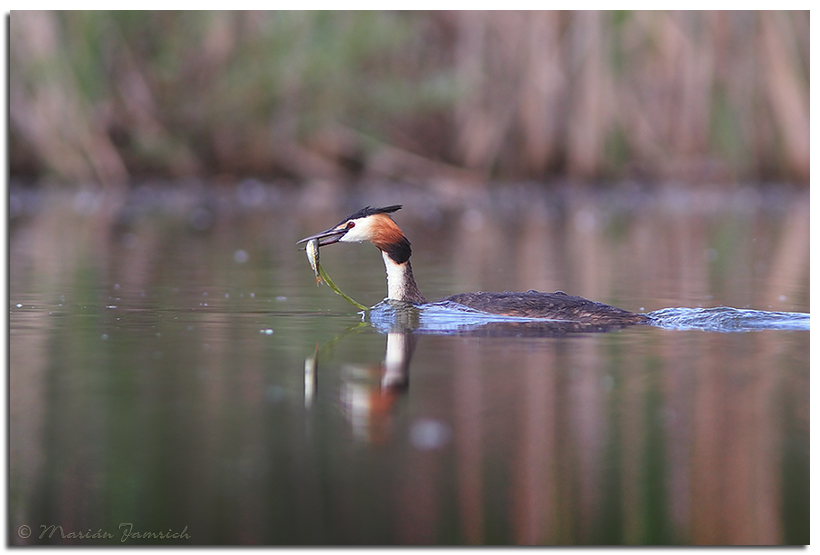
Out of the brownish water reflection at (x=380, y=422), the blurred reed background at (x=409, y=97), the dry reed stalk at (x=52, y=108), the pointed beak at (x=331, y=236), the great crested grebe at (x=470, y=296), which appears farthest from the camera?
the blurred reed background at (x=409, y=97)

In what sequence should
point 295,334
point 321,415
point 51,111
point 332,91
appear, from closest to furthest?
1. point 321,415
2. point 295,334
3. point 51,111
4. point 332,91

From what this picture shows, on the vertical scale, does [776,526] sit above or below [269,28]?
below

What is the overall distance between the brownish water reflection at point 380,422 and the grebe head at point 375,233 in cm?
44

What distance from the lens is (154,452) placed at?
3695mm

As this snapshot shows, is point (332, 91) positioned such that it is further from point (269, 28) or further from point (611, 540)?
point (611, 540)

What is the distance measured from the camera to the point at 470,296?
6.70 meters

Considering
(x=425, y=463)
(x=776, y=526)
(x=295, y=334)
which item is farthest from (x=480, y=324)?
(x=776, y=526)

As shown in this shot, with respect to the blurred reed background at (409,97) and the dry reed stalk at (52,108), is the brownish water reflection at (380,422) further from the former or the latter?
the blurred reed background at (409,97)

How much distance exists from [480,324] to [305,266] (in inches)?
137

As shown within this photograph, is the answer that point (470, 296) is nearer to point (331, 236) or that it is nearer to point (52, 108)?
point (331, 236)

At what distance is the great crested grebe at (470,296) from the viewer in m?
6.43

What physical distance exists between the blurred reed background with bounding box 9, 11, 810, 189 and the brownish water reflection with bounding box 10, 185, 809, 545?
9037 millimetres

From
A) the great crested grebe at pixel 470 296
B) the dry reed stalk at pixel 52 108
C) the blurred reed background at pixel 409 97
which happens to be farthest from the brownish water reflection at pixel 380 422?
the blurred reed background at pixel 409 97

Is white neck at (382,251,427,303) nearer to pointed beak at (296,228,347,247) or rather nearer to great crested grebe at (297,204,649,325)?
great crested grebe at (297,204,649,325)
